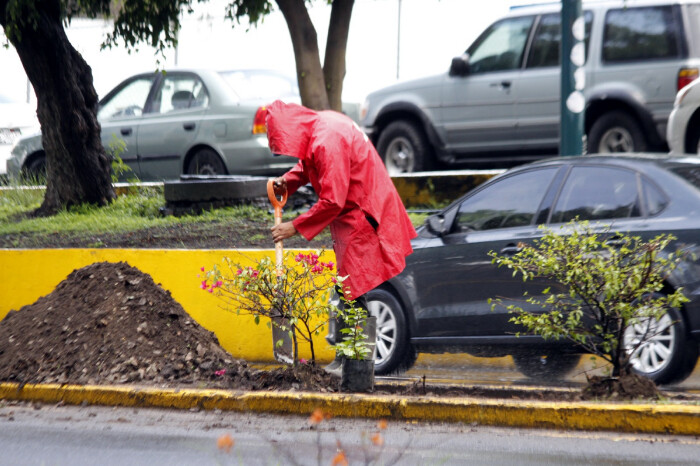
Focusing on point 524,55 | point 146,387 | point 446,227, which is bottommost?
point 146,387

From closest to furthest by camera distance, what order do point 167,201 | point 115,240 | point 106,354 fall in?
point 106,354 → point 115,240 → point 167,201

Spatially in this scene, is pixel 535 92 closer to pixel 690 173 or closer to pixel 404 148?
pixel 404 148

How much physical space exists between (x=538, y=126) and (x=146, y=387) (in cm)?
605

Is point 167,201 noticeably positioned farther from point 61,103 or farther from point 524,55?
Result: point 524,55

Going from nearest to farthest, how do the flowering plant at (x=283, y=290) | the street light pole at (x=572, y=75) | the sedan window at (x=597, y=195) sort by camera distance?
the flowering plant at (x=283, y=290) < the sedan window at (x=597, y=195) < the street light pole at (x=572, y=75)

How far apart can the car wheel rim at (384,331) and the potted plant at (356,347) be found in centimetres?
116

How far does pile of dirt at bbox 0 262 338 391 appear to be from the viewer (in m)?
6.58

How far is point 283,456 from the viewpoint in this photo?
15.6ft

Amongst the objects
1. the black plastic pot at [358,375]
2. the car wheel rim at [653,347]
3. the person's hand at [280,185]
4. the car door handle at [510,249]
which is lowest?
→ the black plastic pot at [358,375]

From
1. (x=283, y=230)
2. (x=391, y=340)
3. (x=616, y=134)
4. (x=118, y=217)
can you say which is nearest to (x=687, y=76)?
(x=616, y=134)

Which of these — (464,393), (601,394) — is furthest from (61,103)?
(601,394)

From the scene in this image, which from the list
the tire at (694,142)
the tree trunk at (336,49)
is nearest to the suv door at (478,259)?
the tire at (694,142)

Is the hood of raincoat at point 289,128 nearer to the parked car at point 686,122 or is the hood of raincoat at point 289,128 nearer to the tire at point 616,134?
the parked car at point 686,122

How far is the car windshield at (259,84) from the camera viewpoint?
12.2 m
